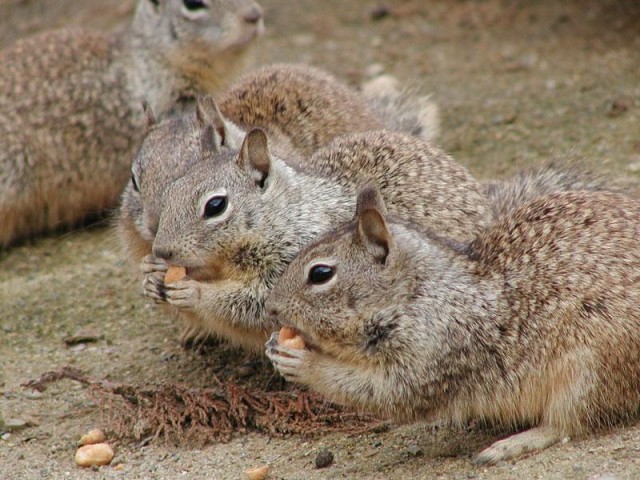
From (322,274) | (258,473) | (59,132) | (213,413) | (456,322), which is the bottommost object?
(213,413)

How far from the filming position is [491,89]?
9.16 m

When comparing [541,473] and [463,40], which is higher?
[463,40]

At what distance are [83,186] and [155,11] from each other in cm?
149

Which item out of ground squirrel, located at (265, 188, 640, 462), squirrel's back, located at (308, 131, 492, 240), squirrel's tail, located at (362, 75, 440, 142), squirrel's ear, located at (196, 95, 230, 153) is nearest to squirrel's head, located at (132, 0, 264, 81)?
squirrel's tail, located at (362, 75, 440, 142)

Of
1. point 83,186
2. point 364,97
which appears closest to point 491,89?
point 364,97

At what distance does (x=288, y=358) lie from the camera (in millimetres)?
4746

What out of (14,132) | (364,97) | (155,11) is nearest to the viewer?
(364,97)

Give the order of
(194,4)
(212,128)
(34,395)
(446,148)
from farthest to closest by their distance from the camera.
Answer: (194,4)
(446,148)
(34,395)
(212,128)

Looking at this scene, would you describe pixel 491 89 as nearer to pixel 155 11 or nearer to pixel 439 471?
pixel 155 11

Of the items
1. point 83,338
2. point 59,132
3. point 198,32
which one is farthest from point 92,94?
point 83,338

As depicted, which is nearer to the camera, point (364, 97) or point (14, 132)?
point (364, 97)

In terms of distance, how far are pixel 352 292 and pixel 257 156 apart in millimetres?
1030

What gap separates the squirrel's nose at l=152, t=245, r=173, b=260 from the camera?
512 centimetres

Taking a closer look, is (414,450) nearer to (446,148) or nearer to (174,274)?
(174,274)
